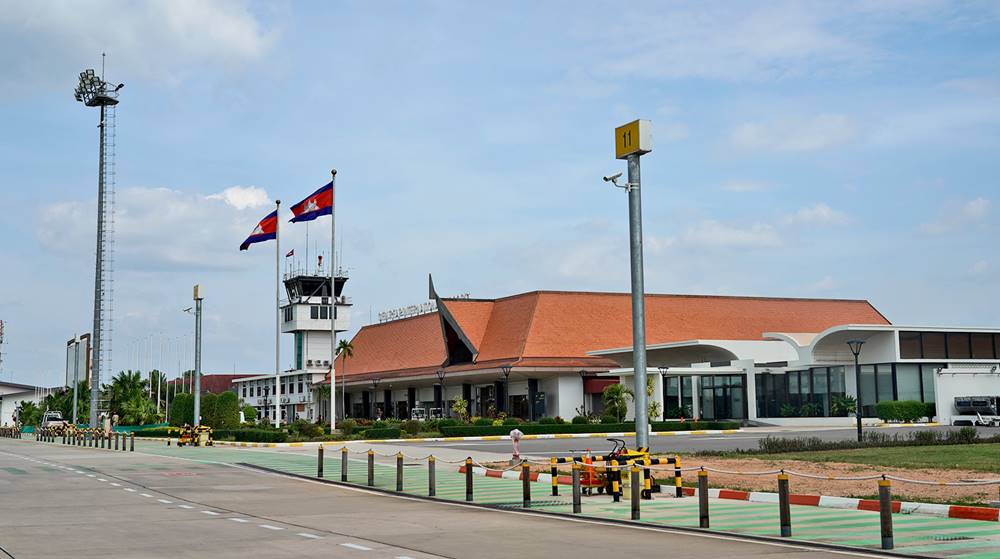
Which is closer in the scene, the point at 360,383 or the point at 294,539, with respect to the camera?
the point at 294,539

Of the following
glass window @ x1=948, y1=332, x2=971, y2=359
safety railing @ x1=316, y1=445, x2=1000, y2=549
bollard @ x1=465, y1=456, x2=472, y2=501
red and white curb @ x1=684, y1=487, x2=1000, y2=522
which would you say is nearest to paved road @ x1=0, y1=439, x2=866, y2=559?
bollard @ x1=465, y1=456, x2=472, y2=501

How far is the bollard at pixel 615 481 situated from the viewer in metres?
19.7

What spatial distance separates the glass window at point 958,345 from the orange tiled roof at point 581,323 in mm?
17848

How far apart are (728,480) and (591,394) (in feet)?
160

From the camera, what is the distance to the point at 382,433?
52281 mm

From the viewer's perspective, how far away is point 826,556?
1239cm

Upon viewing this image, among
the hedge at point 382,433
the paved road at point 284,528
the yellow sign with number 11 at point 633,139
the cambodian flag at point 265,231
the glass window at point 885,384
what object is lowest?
the paved road at point 284,528

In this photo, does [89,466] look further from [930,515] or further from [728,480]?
[930,515]

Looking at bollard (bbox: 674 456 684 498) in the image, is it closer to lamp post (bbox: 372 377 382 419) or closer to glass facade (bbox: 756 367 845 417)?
glass facade (bbox: 756 367 845 417)

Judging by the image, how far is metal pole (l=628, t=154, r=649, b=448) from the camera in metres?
20.4

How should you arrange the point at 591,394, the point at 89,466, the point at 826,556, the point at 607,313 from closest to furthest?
the point at 826,556 < the point at 89,466 < the point at 591,394 < the point at 607,313

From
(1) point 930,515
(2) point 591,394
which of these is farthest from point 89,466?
(2) point 591,394

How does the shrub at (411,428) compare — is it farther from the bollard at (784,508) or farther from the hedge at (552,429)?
the bollard at (784,508)

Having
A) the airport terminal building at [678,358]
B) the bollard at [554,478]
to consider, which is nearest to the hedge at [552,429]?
the airport terminal building at [678,358]
